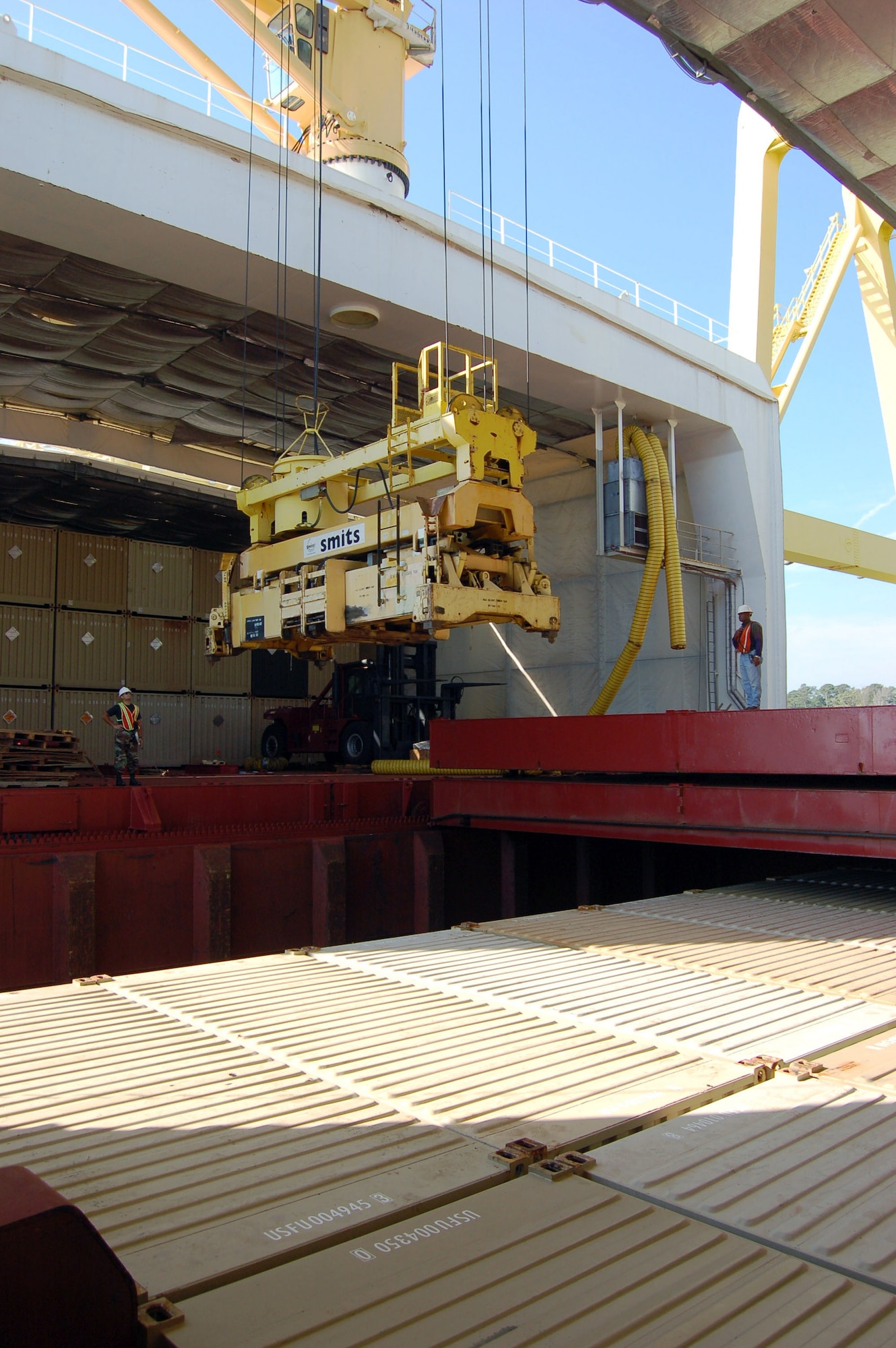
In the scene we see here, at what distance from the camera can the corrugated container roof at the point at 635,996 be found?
419 cm

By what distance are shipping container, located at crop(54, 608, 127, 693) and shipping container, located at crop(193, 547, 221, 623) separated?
1.78 metres

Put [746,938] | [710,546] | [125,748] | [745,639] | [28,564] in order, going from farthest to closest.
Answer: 1. [28,564]
2. [710,546]
3. [745,639]
4. [125,748]
5. [746,938]

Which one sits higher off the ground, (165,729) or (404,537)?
(404,537)

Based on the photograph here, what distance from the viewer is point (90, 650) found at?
1944cm

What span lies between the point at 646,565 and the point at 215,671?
9.81 meters

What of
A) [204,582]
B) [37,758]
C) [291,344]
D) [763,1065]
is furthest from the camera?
[204,582]

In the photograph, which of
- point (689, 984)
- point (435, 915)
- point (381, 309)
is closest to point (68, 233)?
point (381, 309)

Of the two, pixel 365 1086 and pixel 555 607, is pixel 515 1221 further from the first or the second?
pixel 555 607

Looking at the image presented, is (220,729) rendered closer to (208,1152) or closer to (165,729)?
(165,729)

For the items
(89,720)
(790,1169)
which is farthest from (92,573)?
(790,1169)

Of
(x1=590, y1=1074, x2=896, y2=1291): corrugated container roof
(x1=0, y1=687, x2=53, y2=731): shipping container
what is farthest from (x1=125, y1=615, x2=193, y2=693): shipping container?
(x1=590, y1=1074, x2=896, y2=1291): corrugated container roof

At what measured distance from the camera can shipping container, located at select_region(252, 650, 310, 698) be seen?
22484 millimetres

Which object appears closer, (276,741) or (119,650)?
(119,650)

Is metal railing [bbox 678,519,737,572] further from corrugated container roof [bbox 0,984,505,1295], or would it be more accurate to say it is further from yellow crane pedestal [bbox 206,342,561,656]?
corrugated container roof [bbox 0,984,505,1295]
